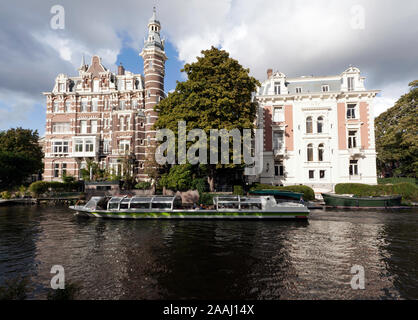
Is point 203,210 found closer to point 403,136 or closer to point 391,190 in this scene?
point 391,190

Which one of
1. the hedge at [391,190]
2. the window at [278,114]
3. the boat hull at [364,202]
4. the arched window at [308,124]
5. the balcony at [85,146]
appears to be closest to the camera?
the boat hull at [364,202]

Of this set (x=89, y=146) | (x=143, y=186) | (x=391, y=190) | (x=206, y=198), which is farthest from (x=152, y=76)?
(x=391, y=190)

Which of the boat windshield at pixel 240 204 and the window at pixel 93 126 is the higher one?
the window at pixel 93 126

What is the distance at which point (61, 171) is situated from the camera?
1608 inches

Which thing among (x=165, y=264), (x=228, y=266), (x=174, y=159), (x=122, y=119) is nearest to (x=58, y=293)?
(x=165, y=264)

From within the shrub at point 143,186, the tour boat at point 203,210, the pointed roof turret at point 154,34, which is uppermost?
the pointed roof turret at point 154,34

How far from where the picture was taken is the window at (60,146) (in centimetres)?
4153

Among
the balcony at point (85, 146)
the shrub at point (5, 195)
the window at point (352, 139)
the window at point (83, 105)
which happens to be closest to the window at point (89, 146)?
the balcony at point (85, 146)

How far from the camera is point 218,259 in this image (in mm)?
10438

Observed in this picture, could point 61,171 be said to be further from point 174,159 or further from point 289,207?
point 289,207

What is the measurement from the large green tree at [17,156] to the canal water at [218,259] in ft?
95.4

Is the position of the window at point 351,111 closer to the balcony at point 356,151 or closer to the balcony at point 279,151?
the balcony at point 356,151

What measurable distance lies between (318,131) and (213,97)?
18.6m
